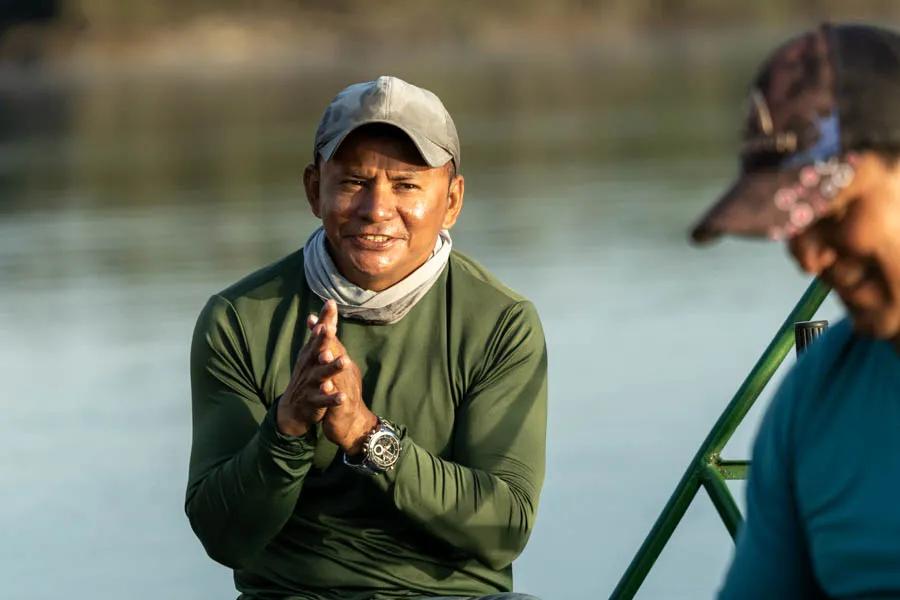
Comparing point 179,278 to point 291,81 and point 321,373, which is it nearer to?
point 321,373

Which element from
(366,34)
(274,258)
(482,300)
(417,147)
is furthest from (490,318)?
(366,34)

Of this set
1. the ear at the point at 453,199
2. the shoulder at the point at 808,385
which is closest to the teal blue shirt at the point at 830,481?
the shoulder at the point at 808,385

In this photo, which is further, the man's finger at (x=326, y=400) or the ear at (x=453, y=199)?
the ear at (x=453, y=199)

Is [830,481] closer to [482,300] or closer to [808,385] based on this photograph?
[808,385]

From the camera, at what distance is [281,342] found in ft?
13.1

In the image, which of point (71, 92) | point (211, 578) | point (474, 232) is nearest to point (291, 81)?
point (71, 92)

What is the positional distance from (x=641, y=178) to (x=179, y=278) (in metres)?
6.42

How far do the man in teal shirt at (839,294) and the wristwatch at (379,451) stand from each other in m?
1.04

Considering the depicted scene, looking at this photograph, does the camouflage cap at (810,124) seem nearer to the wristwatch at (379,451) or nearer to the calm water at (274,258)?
the wristwatch at (379,451)

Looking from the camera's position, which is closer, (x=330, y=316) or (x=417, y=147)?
(x=330, y=316)

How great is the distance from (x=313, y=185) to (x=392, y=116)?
277mm

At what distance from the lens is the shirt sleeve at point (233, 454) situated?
12.3ft

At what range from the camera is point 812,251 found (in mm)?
2496

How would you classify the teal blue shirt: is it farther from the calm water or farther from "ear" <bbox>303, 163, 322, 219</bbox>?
the calm water
